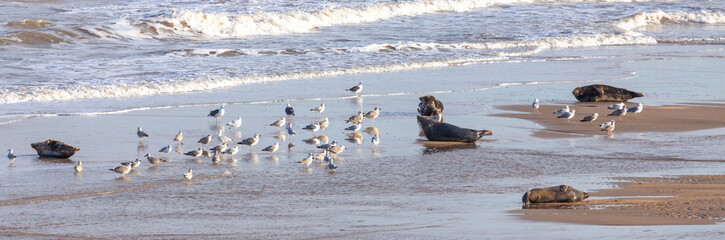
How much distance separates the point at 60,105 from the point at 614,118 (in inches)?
371

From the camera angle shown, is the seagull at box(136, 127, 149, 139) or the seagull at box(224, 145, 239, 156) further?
the seagull at box(136, 127, 149, 139)

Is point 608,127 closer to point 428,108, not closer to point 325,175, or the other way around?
point 428,108

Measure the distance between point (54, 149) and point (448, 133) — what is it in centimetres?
514

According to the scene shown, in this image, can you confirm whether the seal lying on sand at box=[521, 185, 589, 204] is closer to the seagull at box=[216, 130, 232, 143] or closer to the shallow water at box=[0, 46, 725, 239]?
the shallow water at box=[0, 46, 725, 239]

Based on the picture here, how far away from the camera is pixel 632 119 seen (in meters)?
15.5

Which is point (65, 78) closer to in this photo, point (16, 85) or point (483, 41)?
point (16, 85)

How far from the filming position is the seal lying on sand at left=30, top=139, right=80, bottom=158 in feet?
37.9

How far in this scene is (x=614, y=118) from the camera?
15.5m

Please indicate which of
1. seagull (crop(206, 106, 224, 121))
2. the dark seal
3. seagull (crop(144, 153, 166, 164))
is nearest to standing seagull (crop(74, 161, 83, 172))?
seagull (crop(144, 153, 166, 164))

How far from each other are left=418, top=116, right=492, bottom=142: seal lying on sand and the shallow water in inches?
6.3

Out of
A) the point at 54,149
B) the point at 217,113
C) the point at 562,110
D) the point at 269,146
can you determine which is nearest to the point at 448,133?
the point at 269,146

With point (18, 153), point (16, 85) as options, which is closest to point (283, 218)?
point (18, 153)

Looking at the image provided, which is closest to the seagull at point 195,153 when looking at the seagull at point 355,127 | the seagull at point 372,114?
the seagull at point 355,127

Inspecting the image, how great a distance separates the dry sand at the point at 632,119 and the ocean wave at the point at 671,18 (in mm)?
25145
